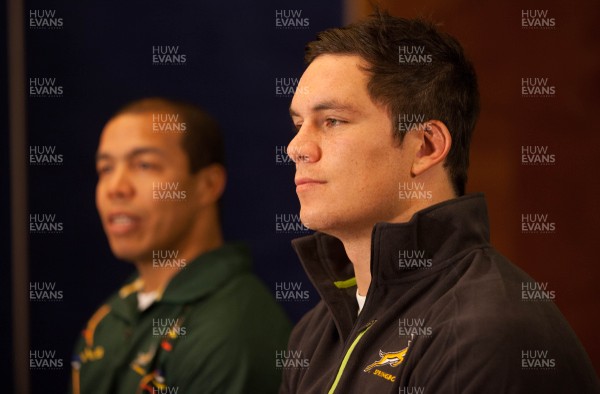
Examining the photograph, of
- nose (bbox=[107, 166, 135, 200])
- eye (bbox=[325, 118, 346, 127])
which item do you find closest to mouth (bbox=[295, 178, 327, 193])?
eye (bbox=[325, 118, 346, 127])

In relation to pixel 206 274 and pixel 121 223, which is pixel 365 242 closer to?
pixel 206 274

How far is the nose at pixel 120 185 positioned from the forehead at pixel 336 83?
2.32 ft

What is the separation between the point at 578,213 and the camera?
192cm

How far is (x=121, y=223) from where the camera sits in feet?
6.73

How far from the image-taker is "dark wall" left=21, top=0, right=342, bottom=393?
6.63 feet

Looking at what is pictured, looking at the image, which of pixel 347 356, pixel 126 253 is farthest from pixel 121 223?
pixel 347 356

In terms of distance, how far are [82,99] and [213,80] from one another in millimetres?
373

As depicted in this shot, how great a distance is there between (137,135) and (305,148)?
72 cm

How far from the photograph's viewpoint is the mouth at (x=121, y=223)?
2041 millimetres

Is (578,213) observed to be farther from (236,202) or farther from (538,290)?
(236,202)

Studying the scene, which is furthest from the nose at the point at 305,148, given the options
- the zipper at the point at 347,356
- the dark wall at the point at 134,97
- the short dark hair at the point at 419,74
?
the dark wall at the point at 134,97

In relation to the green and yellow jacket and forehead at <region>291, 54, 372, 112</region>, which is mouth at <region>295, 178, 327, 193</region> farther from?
the green and yellow jacket

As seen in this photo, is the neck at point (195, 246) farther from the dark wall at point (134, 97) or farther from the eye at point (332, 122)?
the eye at point (332, 122)

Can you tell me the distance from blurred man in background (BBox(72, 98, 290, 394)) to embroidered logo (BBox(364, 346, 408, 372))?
2.20 ft
